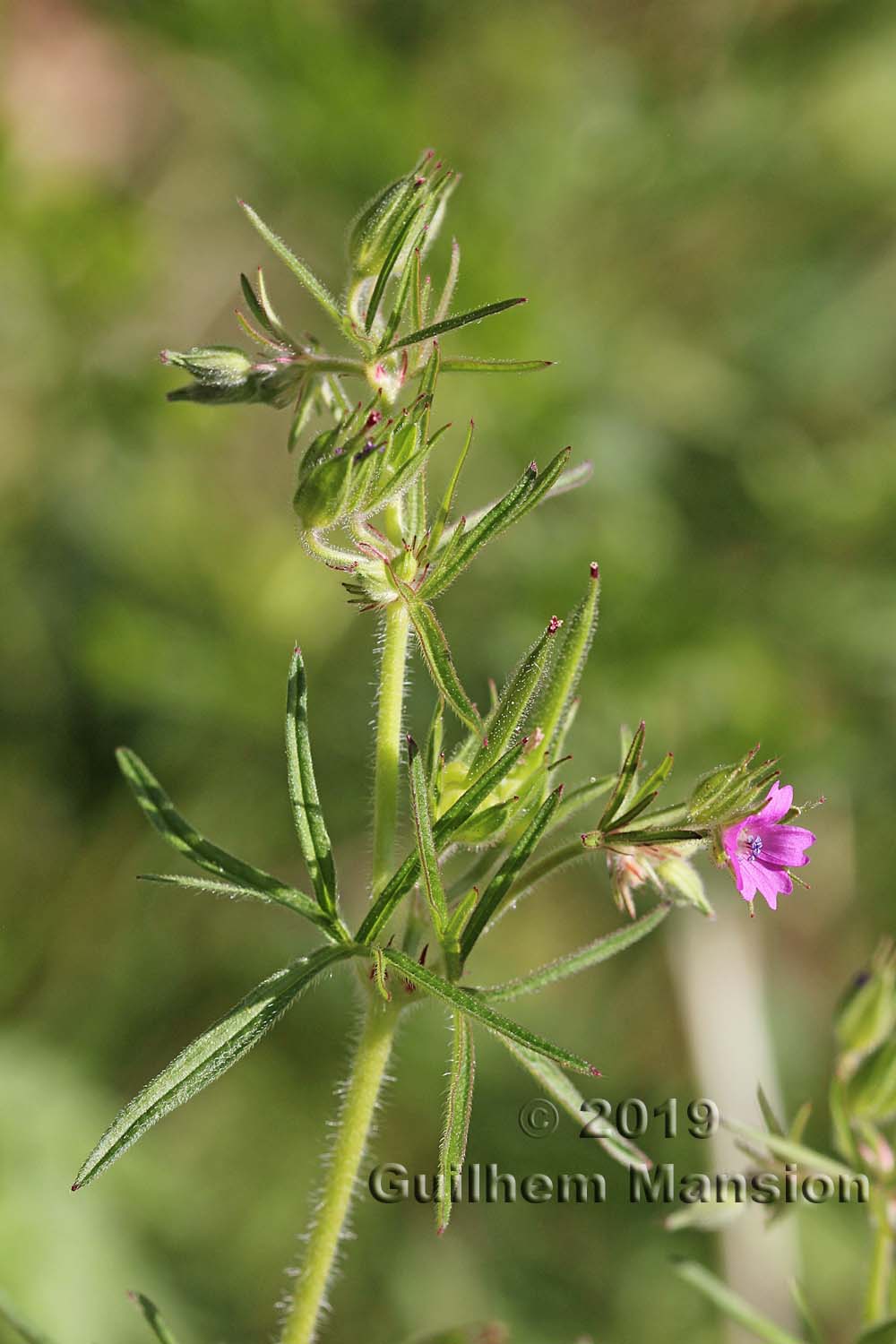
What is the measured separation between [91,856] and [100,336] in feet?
7.02

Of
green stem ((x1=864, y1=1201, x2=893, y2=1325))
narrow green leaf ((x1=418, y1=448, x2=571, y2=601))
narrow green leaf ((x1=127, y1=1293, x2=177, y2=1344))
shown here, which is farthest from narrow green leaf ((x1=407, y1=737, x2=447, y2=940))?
green stem ((x1=864, y1=1201, x2=893, y2=1325))

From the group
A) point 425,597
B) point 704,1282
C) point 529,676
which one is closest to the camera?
point 529,676

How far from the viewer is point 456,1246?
15.4ft

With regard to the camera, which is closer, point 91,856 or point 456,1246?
point 456,1246

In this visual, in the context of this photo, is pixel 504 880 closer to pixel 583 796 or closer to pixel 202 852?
pixel 583 796

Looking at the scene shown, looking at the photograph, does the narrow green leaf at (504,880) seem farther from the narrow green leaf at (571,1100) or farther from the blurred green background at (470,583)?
the blurred green background at (470,583)

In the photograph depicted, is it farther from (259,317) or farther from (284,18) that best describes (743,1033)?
(284,18)

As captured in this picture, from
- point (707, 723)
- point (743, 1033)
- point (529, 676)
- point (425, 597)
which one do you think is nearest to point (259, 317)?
point (425, 597)

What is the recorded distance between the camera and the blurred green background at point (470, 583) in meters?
4.62

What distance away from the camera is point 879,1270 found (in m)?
2.17

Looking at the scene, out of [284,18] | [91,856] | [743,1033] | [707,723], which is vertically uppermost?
[284,18]

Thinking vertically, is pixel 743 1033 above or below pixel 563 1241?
above

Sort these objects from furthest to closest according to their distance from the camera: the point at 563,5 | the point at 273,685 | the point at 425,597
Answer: the point at 563,5 < the point at 273,685 < the point at 425,597

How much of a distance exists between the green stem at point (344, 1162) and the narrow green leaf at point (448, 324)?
2.92 feet
